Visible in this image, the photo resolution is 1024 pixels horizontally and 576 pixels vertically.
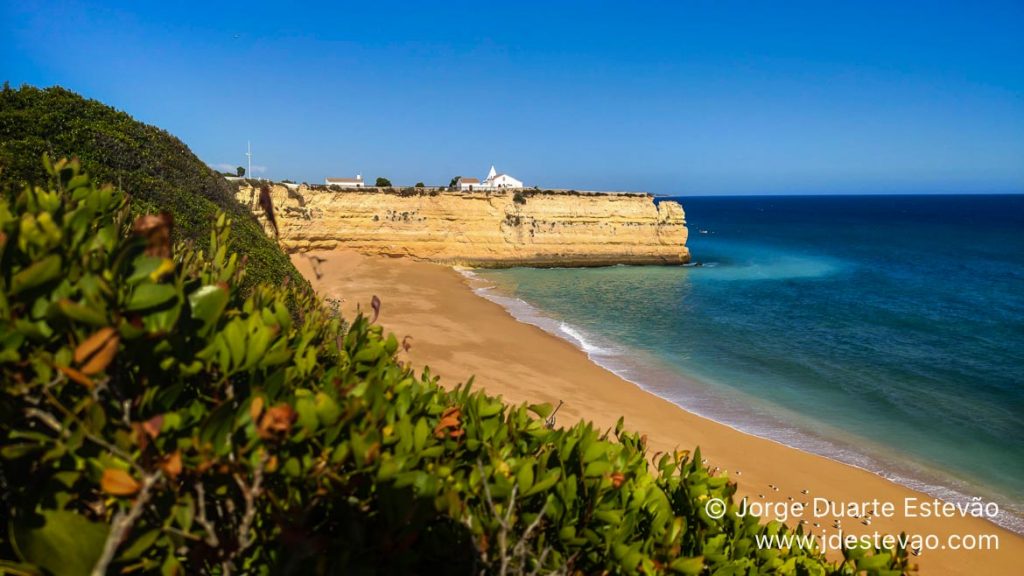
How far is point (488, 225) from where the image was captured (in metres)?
34.4

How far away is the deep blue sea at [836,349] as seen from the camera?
35.1 ft

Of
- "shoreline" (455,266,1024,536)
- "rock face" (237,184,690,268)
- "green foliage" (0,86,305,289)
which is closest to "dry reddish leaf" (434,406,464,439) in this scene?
"green foliage" (0,86,305,289)

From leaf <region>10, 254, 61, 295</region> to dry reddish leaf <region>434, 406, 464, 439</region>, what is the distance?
4.14 feet

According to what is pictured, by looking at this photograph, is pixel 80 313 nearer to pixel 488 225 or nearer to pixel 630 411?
pixel 630 411

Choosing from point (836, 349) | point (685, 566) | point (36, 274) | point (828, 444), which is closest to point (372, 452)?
point (36, 274)

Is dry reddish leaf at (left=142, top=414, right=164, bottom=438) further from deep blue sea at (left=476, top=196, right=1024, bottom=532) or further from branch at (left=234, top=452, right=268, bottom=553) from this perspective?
deep blue sea at (left=476, top=196, right=1024, bottom=532)

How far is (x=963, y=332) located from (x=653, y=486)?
22.3 metres

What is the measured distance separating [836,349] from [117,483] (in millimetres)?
19167

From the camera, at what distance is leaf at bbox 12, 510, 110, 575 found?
117cm

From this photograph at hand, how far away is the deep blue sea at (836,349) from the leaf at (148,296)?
1137 centimetres

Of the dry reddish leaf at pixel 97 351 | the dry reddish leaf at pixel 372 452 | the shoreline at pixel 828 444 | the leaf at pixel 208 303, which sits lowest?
the shoreline at pixel 828 444

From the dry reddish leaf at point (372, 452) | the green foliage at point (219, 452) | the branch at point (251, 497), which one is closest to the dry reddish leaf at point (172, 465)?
the green foliage at point (219, 452)

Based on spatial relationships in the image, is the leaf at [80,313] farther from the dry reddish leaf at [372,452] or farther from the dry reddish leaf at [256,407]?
the dry reddish leaf at [372,452]

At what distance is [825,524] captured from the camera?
8078mm
